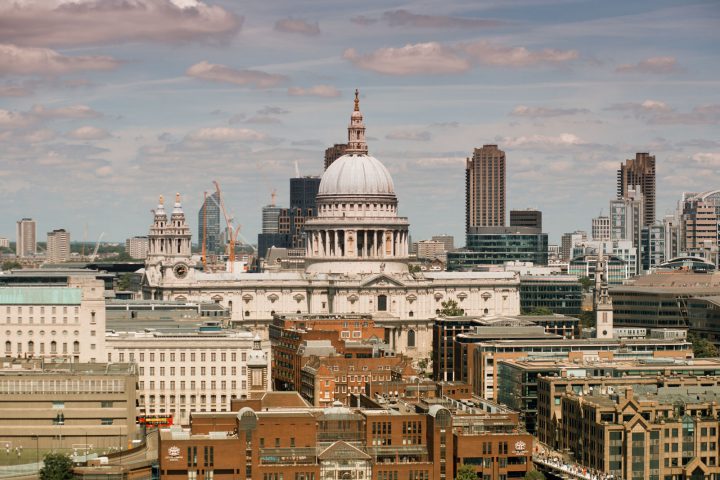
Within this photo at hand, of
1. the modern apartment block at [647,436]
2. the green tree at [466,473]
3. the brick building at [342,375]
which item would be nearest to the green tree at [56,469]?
the green tree at [466,473]

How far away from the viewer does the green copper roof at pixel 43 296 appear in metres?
185

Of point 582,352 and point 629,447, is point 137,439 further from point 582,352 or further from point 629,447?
point 582,352

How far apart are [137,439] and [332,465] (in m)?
26.6

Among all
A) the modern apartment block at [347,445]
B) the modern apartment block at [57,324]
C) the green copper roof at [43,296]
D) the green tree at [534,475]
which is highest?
the green copper roof at [43,296]

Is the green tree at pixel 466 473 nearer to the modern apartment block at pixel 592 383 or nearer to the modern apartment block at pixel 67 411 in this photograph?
the modern apartment block at pixel 592 383

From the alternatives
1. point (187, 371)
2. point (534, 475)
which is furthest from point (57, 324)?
point (534, 475)

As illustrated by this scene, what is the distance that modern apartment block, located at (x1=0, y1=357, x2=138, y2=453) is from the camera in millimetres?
155625

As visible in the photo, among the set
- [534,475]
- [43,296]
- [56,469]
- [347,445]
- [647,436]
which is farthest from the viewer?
[43,296]

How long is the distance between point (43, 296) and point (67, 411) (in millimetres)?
31887

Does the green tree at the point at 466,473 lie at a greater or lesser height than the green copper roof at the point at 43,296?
lesser

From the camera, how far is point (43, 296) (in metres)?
187

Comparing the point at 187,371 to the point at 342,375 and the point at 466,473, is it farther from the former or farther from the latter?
the point at 466,473

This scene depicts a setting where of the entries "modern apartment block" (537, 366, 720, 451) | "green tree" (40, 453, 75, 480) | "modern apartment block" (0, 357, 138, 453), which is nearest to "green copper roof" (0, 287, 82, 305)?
"modern apartment block" (0, 357, 138, 453)

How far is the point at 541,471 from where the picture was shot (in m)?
147
